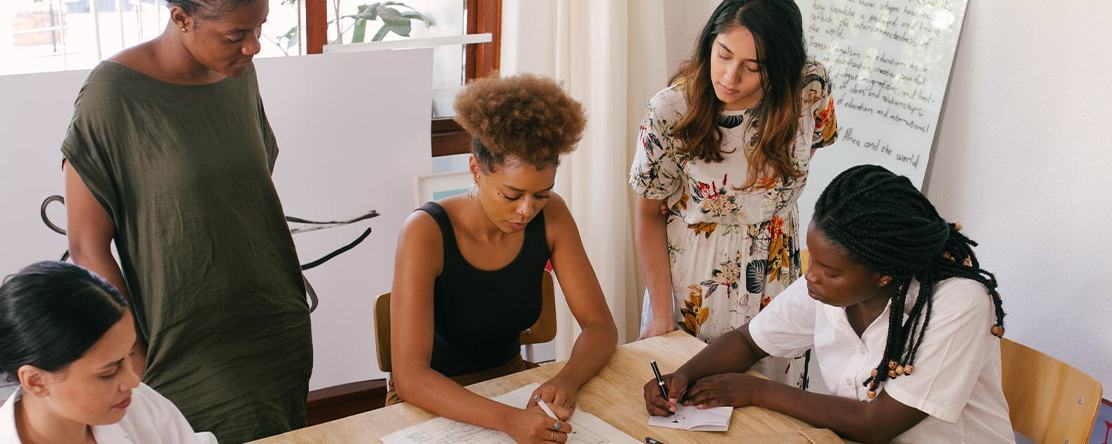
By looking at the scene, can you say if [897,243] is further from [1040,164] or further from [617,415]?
[1040,164]

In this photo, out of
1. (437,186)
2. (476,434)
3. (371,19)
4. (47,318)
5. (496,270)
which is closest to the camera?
(47,318)

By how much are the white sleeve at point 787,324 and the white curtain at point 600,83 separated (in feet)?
4.38

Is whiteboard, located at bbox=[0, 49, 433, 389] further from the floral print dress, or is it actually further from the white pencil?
the white pencil

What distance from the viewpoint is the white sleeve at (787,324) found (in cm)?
181

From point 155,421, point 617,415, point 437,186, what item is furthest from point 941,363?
point 437,186

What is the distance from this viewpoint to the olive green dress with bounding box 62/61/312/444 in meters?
1.63

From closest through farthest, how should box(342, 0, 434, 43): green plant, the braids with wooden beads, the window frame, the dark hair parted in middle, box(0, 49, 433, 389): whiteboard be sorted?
the dark hair parted in middle
the braids with wooden beads
box(0, 49, 433, 389): whiteboard
box(342, 0, 434, 43): green plant
the window frame

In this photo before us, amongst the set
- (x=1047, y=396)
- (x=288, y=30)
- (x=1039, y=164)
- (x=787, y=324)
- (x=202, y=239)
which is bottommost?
(x=1047, y=396)

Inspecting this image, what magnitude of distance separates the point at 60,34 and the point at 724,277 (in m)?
2.00

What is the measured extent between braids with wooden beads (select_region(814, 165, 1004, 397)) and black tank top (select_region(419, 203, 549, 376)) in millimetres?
655

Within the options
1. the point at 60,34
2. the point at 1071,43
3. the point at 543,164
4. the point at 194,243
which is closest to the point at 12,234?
the point at 60,34

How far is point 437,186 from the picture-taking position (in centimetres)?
285

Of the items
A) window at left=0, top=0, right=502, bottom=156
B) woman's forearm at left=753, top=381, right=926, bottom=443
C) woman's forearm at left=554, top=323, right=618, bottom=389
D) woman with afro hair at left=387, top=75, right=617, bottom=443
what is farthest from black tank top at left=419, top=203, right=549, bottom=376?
window at left=0, top=0, right=502, bottom=156

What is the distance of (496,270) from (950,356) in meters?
0.91
